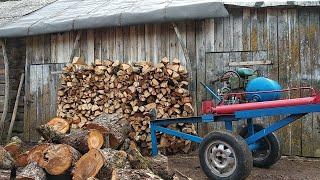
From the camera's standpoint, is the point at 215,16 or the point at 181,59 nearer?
the point at 215,16

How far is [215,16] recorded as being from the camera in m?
7.81

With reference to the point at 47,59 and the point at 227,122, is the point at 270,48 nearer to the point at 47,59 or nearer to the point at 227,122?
the point at 227,122

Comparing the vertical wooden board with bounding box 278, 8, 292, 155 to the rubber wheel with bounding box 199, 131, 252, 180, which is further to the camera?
the vertical wooden board with bounding box 278, 8, 292, 155

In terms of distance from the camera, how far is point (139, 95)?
27.3 feet

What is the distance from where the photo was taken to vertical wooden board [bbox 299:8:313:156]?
7855 mm

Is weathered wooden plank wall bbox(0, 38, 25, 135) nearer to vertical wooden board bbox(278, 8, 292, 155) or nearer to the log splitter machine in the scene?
the log splitter machine

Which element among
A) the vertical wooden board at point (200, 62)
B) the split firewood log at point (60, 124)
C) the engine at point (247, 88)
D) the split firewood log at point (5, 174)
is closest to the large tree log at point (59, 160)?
the split firewood log at point (5, 174)

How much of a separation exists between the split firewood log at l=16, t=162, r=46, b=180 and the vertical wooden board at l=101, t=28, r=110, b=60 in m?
3.98

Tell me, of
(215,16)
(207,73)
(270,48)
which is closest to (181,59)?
(207,73)

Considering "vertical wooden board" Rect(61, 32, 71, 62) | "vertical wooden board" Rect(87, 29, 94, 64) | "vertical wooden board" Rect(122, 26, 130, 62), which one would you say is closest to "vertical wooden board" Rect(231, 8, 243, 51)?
"vertical wooden board" Rect(122, 26, 130, 62)

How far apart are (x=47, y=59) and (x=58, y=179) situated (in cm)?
476

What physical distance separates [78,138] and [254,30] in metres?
4.05

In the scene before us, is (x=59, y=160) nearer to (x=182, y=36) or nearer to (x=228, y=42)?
(x=182, y=36)

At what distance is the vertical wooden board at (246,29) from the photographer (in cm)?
818
